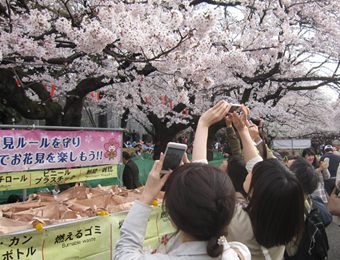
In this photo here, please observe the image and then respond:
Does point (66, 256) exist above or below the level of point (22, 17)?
below

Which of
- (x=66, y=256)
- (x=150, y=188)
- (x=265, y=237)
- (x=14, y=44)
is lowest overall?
(x=66, y=256)

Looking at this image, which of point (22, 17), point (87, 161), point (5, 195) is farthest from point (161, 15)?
point (5, 195)

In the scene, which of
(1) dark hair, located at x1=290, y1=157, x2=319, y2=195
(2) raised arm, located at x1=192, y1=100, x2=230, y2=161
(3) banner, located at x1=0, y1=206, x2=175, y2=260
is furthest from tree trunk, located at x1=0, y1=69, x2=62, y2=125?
(2) raised arm, located at x1=192, y1=100, x2=230, y2=161

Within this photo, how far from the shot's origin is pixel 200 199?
1335 millimetres

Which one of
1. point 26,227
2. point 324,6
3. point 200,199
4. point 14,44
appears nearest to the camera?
point 200,199

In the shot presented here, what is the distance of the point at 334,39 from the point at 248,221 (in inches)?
501

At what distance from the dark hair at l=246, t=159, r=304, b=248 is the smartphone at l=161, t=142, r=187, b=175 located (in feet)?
1.38

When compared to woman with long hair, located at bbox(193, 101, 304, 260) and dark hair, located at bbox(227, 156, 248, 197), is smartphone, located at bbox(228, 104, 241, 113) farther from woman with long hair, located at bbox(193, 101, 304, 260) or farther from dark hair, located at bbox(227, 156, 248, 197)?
dark hair, located at bbox(227, 156, 248, 197)

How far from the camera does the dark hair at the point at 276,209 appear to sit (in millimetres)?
1746

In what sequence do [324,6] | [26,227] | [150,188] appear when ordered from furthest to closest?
[324,6] < [26,227] < [150,188]

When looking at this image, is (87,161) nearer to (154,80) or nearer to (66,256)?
Answer: (66,256)

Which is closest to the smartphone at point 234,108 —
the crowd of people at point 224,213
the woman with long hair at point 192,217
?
the crowd of people at point 224,213

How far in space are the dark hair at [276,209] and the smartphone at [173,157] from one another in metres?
0.42

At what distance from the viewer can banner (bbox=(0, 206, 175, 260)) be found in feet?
8.95
